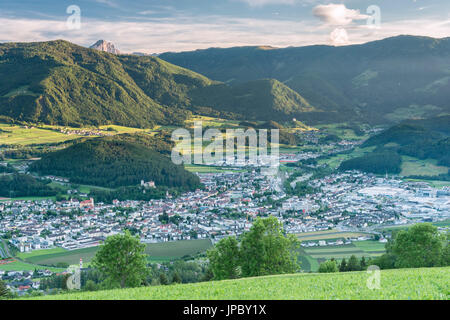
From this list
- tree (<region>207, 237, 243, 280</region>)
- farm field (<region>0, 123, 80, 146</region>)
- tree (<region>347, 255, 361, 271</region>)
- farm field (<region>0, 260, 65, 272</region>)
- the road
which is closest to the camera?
tree (<region>207, 237, 243, 280</region>)

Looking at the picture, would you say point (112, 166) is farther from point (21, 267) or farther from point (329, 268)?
point (329, 268)

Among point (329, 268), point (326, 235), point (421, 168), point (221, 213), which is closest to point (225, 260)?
point (329, 268)

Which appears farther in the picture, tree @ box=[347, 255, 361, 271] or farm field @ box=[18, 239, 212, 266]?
farm field @ box=[18, 239, 212, 266]

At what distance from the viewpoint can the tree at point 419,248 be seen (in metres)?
30.8

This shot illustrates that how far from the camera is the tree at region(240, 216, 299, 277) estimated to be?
2936cm

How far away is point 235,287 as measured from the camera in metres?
17.9

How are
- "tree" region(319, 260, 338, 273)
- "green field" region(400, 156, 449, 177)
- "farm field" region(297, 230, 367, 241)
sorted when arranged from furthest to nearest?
"green field" region(400, 156, 449, 177)
"farm field" region(297, 230, 367, 241)
"tree" region(319, 260, 338, 273)

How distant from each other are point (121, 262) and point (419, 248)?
78.7 feet

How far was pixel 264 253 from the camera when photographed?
2945cm

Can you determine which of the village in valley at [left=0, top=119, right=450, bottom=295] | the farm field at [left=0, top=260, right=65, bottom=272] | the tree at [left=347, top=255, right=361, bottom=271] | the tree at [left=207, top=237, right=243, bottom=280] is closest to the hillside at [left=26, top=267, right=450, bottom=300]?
the tree at [left=207, top=237, right=243, bottom=280]

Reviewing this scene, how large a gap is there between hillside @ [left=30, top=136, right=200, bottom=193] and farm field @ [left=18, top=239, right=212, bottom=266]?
118 ft

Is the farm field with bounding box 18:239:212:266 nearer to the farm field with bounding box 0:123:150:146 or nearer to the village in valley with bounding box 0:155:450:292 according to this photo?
the village in valley with bounding box 0:155:450:292
